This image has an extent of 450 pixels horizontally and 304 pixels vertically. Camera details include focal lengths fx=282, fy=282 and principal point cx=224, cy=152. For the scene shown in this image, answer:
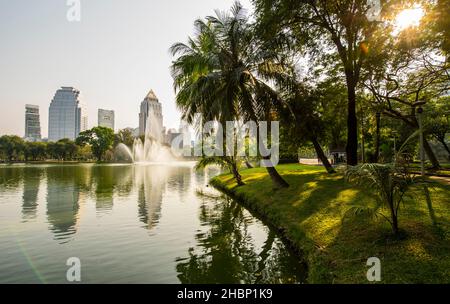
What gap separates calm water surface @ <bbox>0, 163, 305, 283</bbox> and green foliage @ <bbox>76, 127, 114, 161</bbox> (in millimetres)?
104931

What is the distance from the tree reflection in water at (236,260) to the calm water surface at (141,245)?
0.09 ft

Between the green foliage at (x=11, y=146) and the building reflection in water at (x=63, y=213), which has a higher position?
the green foliage at (x=11, y=146)

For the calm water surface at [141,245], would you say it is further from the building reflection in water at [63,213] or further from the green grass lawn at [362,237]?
the green grass lawn at [362,237]

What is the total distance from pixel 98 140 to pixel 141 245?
117676mm

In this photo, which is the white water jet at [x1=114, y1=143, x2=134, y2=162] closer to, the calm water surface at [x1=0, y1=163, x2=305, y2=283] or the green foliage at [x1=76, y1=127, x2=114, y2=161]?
the green foliage at [x1=76, y1=127, x2=114, y2=161]

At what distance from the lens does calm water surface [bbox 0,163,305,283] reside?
7.79 metres

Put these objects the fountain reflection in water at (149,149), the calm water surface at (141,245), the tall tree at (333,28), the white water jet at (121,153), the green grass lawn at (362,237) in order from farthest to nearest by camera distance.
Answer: the white water jet at (121,153)
the fountain reflection in water at (149,149)
the tall tree at (333,28)
the calm water surface at (141,245)
the green grass lawn at (362,237)

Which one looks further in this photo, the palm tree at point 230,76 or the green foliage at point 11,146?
the green foliage at point 11,146

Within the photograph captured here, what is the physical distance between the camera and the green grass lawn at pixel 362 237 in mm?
6371

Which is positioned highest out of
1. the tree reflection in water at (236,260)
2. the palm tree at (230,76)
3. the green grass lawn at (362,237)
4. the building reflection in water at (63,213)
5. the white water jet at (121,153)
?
the palm tree at (230,76)

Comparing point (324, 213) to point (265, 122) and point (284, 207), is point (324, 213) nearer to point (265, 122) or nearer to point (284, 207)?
point (284, 207)

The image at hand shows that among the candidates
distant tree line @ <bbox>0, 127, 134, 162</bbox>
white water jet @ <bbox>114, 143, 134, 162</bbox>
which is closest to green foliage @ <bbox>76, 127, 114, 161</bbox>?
distant tree line @ <bbox>0, 127, 134, 162</bbox>

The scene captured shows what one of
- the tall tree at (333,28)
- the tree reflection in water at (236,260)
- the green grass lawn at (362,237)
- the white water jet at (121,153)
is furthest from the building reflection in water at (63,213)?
the white water jet at (121,153)
